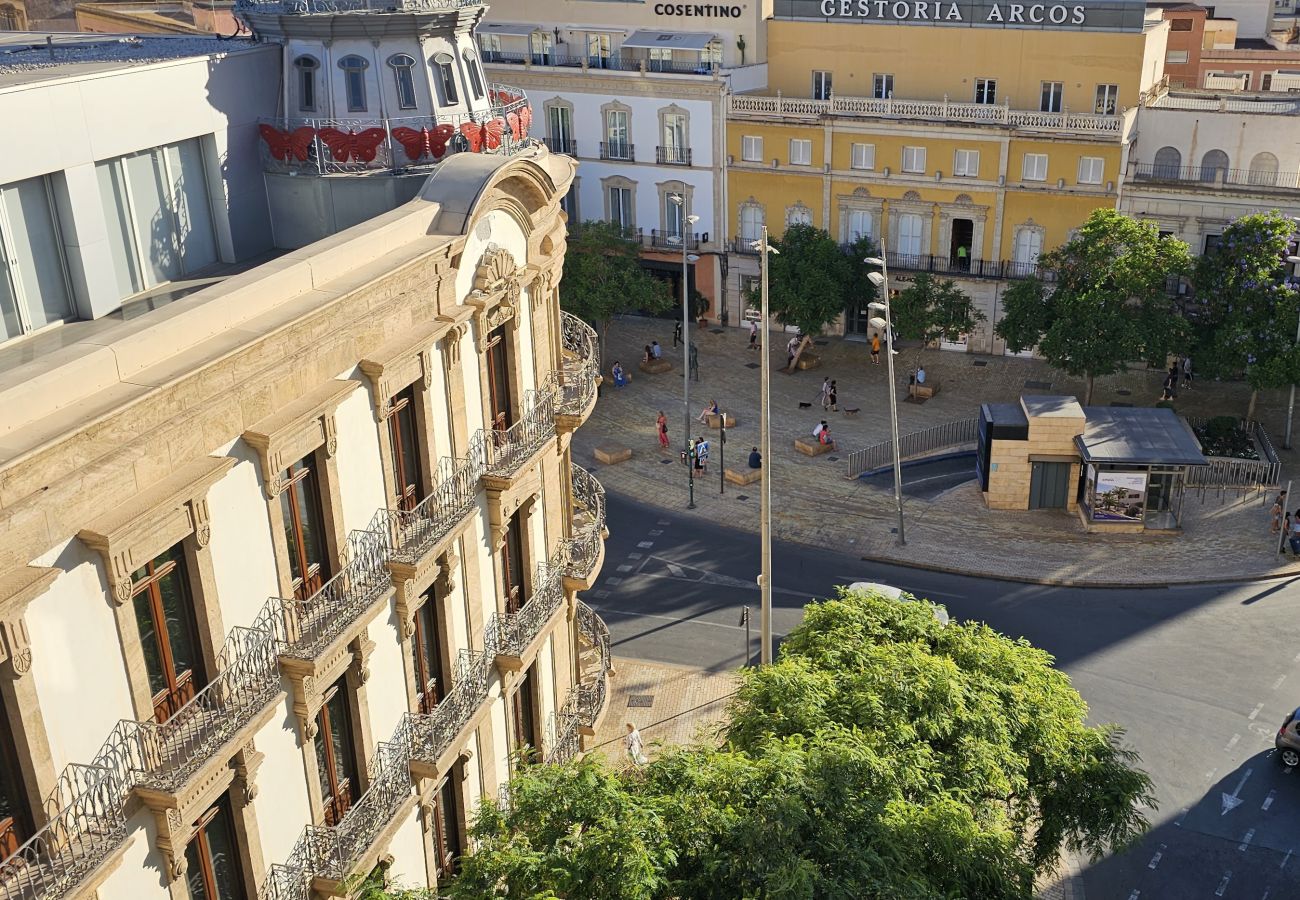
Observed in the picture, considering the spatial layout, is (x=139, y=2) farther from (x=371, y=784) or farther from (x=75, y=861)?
(x=75, y=861)

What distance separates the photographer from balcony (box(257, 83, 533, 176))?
2600 centimetres

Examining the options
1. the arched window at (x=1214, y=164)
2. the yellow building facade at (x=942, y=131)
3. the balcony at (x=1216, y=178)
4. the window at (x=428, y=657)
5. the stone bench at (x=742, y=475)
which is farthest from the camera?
the arched window at (x=1214, y=164)

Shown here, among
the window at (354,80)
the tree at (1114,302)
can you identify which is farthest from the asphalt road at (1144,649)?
the window at (354,80)

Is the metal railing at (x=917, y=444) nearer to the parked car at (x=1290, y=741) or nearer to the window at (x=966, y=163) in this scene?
the window at (x=966, y=163)

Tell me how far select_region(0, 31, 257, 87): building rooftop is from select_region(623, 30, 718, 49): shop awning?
40.4 metres

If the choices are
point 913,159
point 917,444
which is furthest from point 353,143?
point 913,159

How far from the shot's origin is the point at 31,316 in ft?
68.2

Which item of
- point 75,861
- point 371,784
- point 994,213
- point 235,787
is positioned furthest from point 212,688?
point 994,213

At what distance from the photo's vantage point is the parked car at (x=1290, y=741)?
116 ft

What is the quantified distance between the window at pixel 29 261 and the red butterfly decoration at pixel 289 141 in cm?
580

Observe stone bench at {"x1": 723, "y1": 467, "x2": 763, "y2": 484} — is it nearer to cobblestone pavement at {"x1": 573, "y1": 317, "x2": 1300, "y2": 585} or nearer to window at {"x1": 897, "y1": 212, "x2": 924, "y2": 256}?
cobblestone pavement at {"x1": 573, "y1": 317, "x2": 1300, "y2": 585}

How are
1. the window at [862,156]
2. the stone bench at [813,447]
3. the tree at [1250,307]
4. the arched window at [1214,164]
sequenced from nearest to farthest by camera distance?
1. the tree at [1250,307]
2. the stone bench at [813,447]
3. the arched window at [1214,164]
4. the window at [862,156]

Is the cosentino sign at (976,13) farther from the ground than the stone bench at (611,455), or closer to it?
farther from the ground

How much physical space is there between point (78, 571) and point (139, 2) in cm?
7060
